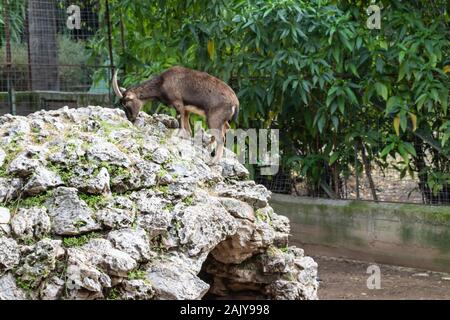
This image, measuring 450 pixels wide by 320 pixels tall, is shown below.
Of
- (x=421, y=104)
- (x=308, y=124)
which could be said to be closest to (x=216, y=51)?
(x=308, y=124)

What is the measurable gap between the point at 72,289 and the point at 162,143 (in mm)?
1890

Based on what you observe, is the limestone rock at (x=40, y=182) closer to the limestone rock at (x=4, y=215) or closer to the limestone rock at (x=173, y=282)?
the limestone rock at (x=4, y=215)

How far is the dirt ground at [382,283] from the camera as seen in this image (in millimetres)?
8569

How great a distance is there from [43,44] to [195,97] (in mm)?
3988

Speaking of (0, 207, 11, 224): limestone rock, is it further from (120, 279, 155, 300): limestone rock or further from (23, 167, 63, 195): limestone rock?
(120, 279, 155, 300): limestone rock

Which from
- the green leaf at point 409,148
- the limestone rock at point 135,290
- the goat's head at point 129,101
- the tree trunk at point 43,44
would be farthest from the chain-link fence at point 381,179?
the limestone rock at point 135,290

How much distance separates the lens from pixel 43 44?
1115 cm

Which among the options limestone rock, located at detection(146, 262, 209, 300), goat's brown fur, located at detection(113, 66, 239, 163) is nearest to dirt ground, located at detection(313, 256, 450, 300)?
goat's brown fur, located at detection(113, 66, 239, 163)

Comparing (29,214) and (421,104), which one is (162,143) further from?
(421,104)

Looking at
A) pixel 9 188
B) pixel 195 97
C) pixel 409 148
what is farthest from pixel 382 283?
pixel 9 188

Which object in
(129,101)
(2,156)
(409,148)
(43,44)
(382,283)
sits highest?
(43,44)

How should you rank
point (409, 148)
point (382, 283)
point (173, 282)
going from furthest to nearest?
point (409, 148) → point (382, 283) → point (173, 282)

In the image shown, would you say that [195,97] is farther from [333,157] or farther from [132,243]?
[333,157]

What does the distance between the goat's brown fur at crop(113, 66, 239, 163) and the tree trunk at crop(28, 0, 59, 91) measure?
3.04 metres
